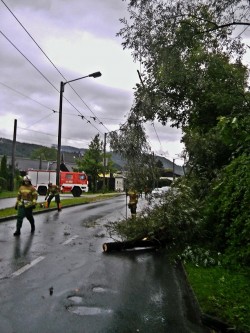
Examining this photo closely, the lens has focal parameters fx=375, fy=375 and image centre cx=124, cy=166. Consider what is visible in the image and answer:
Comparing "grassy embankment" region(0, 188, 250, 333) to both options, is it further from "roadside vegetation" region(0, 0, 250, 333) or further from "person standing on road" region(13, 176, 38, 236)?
"person standing on road" region(13, 176, 38, 236)

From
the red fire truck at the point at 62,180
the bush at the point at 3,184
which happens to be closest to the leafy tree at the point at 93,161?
the red fire truck at the point at 62,180

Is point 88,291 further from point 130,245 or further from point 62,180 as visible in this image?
point 62,180

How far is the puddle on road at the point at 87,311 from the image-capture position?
16.3 feet

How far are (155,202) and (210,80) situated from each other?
4093mm

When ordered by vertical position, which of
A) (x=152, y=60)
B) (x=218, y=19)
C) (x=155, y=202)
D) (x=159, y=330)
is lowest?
(x=159, y=330)

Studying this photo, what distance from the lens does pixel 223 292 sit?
5996 mm

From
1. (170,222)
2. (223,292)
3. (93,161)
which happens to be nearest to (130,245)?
(170,222)

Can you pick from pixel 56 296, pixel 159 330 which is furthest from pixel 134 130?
pixel 159 330

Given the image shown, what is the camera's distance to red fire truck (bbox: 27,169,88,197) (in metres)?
37.0

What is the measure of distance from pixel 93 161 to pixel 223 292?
1747 inches

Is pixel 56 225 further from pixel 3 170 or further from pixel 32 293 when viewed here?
pixel 3 170

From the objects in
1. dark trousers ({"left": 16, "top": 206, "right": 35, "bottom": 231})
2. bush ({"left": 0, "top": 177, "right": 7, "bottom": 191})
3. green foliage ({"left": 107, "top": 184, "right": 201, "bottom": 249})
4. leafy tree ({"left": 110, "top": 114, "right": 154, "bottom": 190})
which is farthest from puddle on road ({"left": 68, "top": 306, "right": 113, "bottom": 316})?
bush ({"left": 0, "top": 177, "right": 7, "bottom": 191})

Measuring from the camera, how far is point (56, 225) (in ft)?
46.0

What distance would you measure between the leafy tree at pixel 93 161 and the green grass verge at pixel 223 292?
42.9 metres
